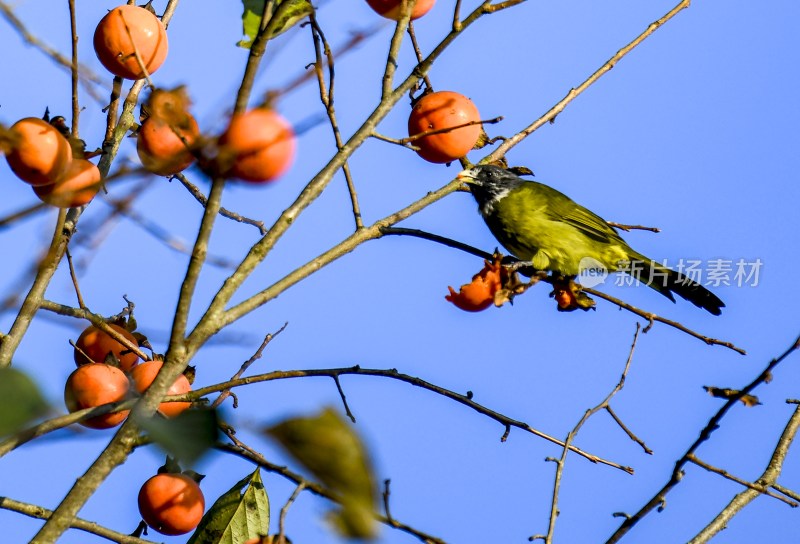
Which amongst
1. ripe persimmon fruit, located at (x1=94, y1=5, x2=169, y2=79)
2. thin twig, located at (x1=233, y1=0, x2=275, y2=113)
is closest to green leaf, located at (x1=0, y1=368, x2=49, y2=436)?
thin twig, located at (x1=233, y1=0, x2=275, y2=113)

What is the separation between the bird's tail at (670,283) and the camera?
499 centimetres

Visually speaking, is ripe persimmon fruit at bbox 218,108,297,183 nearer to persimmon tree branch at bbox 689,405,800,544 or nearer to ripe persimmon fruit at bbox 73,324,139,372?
ripe persimmon fruit at bbox 73,324,139,372

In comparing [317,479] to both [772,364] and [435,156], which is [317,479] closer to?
[772,364]

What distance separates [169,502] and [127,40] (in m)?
1.27

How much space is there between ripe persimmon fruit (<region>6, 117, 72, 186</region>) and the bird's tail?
12.6 ft

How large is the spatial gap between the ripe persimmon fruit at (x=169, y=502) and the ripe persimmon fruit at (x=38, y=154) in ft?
3.25

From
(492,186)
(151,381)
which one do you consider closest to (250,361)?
(151,381)

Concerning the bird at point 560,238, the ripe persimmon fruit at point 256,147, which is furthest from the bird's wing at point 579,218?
the ripe persimmon fruit at point 256,147

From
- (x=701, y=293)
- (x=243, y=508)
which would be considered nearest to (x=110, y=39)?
(x=243, y=508)

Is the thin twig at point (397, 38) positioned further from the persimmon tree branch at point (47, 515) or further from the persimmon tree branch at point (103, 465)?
the persimmon tree branch at point (47, 515)

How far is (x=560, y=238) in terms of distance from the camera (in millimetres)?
5008

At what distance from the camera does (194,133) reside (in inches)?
63.1

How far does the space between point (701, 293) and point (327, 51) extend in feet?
11.0

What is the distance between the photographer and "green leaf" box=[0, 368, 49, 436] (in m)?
0.79
